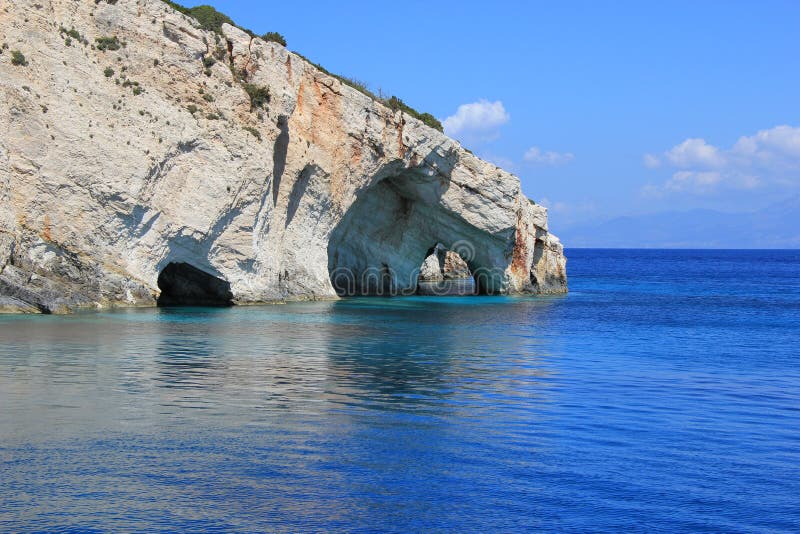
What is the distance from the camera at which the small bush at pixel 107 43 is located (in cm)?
3600

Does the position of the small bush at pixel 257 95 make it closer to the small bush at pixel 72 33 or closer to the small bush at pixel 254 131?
the small bush at pixel 254 131

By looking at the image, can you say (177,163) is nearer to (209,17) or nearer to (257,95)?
(257,95)

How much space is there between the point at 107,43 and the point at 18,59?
445 centimetres

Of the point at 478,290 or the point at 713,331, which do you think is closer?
the point at 713,331

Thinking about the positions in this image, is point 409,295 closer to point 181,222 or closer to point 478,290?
point 478,290

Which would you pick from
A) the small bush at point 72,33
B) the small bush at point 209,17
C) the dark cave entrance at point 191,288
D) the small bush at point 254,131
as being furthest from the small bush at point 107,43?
the dark cave entrance at point 191,288

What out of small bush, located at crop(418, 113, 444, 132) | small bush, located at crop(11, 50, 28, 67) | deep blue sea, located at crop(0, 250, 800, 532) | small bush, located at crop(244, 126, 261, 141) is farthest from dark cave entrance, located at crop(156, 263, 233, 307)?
small bush, located at crop(418, 113, 444, 132)

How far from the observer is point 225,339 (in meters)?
26.3

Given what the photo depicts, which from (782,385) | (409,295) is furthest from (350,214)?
(782,385)

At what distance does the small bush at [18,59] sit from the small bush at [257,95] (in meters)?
10.4

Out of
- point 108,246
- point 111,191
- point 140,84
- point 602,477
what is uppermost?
point 140,84

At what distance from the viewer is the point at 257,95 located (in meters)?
40.3

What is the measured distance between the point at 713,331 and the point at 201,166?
2242 cm

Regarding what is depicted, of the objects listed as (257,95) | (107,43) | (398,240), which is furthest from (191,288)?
(398,240)
